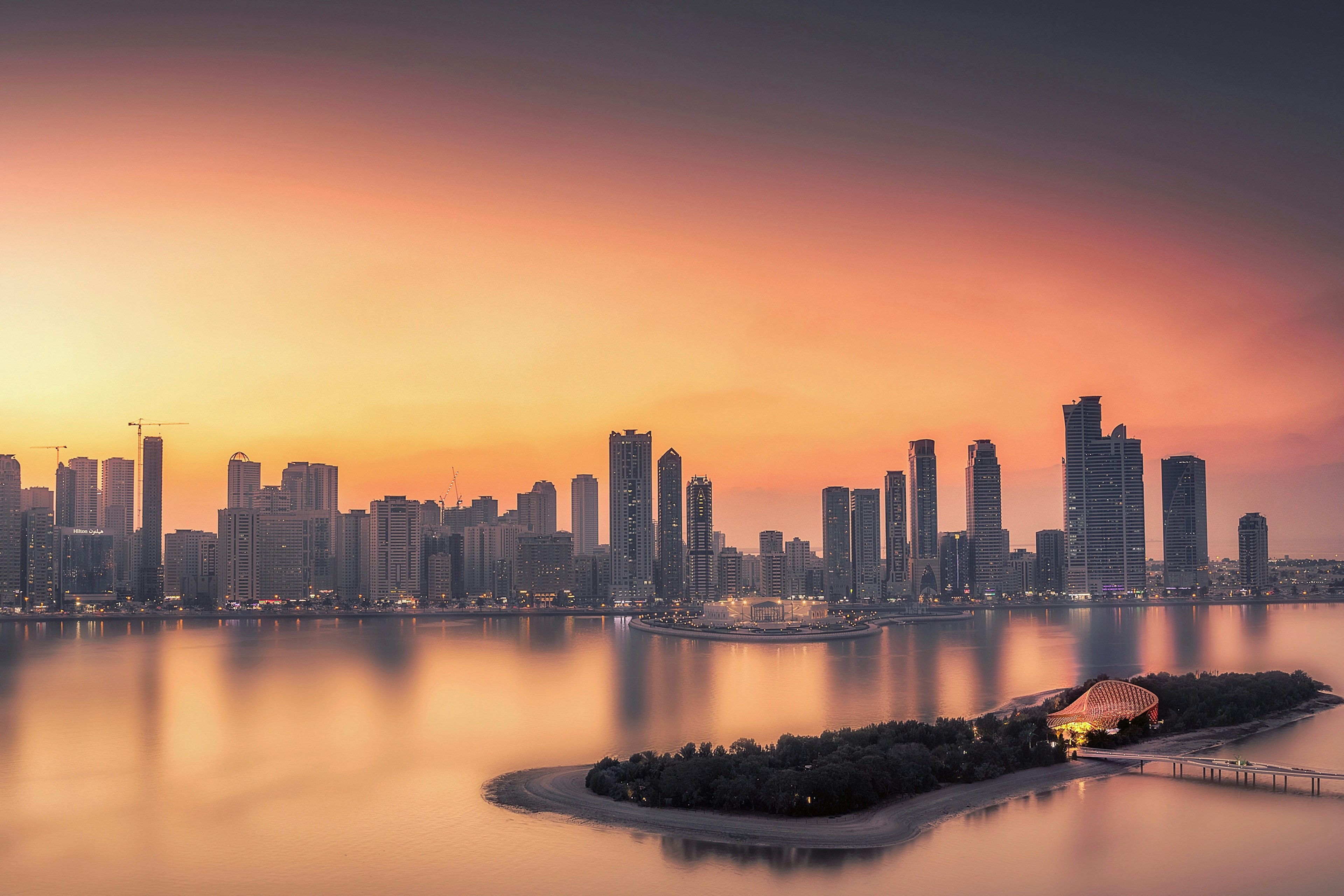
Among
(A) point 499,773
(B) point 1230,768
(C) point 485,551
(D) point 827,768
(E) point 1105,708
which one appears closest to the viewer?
(D) point 827,768

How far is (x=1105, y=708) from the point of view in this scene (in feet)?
64.1

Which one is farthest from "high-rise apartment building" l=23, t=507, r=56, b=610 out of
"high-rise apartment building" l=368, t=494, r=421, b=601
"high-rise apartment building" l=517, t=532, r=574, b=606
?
"high-rise apartment building" l=517, t=532, r=574, b=606

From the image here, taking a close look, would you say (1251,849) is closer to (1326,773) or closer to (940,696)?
(1326,773)

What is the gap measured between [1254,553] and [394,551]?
222ft

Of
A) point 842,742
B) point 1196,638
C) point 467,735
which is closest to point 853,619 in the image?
point 1196,638

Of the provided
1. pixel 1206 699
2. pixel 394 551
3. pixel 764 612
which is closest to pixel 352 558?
pixel 394 551

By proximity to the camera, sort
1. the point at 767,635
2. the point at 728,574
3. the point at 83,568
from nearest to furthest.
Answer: the point at 767,635 → the point at 728,574 → the point at 83,568

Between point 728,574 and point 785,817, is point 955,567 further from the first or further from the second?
point 785,817

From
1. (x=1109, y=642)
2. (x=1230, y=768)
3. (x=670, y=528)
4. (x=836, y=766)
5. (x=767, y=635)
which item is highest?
(x=670, y=528)

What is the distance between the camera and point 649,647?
43.3m

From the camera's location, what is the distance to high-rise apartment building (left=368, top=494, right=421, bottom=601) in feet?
252

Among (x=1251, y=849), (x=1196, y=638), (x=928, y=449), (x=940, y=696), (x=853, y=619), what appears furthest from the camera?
(x=928, y=449)

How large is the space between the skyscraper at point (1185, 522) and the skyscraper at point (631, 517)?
43.8 meters

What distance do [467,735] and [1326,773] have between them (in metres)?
15.3
